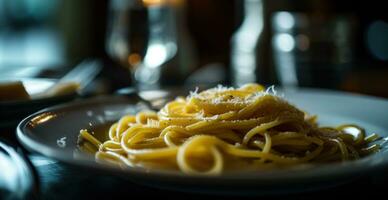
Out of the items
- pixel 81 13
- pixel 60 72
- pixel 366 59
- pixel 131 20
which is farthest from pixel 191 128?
pixel 81 13

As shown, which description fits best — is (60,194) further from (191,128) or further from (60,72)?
(60,72)

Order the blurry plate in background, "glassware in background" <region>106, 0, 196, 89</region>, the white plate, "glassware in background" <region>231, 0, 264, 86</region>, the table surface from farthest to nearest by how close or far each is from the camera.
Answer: "glassware in background" <region>231, 0, 264, 86</region> < "glassware in background" <region>106, 0, 196, 89</region> < the blurry plate in background < the table surface < the white plate

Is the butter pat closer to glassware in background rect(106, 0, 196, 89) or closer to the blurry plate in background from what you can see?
the blurry plate in background

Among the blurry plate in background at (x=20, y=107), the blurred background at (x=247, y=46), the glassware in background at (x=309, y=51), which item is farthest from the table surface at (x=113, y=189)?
the glassware in background at (x=309, y=51)

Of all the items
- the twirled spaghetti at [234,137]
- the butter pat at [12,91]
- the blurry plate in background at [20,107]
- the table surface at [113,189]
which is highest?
the butter pat at [12,91]

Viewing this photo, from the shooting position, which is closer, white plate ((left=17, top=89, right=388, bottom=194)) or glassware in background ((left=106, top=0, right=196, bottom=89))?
white plate ((left=17, top=89, right=388, bottom=194))

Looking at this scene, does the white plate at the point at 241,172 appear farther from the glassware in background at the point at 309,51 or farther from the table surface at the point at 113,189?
the glassware in background at the point at 309,51

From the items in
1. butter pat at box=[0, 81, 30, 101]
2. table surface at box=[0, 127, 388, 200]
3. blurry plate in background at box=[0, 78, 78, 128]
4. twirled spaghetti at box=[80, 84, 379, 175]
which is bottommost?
table surface at box=[0, 127, 388, 200]

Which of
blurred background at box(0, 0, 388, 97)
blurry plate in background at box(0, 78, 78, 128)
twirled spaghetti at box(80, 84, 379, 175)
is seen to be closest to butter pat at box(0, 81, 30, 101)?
blurry plate in background at box(0, 78, 78, 128)
